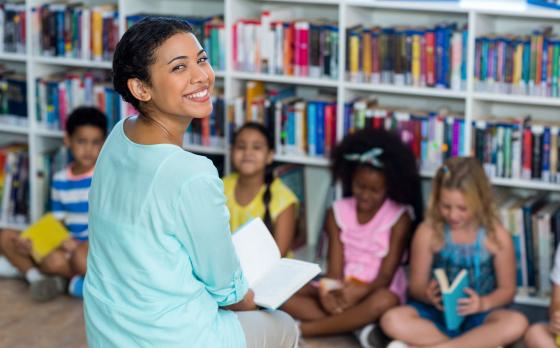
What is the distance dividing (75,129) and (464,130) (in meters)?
1.61

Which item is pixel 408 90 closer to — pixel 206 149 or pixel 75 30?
pixel 206 149

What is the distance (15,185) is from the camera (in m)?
4.44

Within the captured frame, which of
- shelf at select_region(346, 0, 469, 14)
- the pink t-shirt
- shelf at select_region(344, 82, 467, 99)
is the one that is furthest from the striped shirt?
shelf at select_region(346, 0, 469, 14)

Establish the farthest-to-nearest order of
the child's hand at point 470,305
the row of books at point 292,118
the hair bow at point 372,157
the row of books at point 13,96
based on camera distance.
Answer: the row of books at point 13,96, the row of books at point 292,118, the hair bow at point 372,157, the child's hand at point 470,305

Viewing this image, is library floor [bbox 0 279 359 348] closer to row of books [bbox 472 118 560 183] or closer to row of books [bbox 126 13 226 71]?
row of books [bbox 472 118 560 183]

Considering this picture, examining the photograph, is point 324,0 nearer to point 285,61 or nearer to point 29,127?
point 285,61

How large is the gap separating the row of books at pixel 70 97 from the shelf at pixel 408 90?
3.60ft

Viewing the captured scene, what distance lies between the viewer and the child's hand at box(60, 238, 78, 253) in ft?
13.0

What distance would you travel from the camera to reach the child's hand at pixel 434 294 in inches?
129

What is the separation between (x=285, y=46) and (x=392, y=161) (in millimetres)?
667

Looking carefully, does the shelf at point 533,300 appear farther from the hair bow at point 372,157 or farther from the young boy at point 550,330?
the hair bow at point 372,157

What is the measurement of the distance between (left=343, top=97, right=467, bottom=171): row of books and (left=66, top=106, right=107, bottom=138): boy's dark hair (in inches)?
41.2

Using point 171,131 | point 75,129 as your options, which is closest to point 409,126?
point 75,129

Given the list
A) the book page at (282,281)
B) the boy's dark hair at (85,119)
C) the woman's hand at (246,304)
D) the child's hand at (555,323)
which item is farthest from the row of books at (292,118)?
the woman's hand at (246,304)
